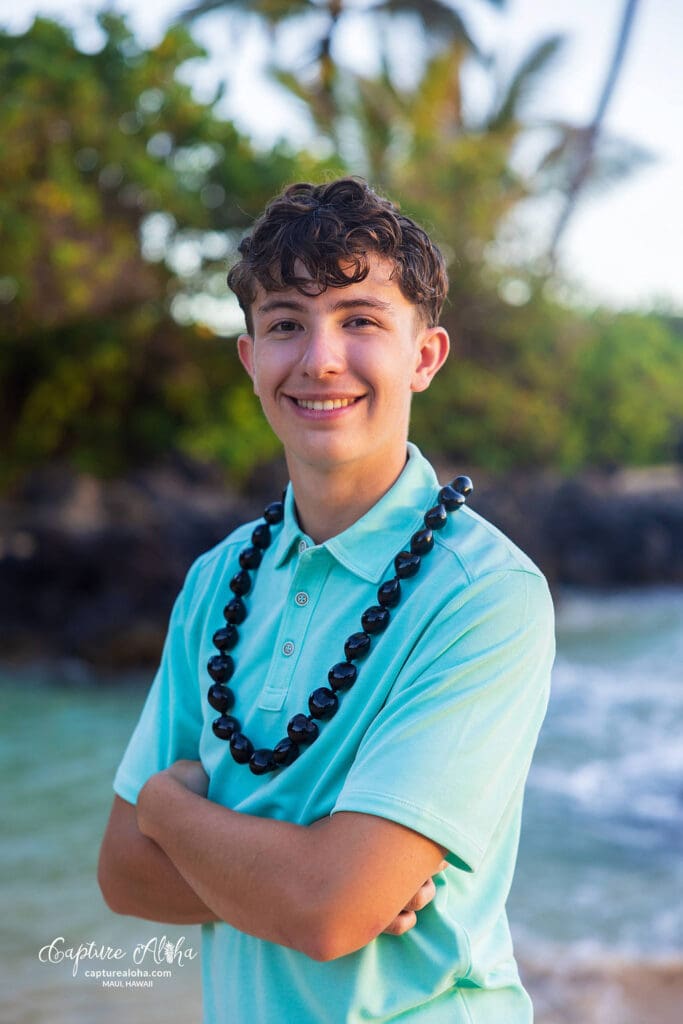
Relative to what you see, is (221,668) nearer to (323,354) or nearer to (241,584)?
(241,584)

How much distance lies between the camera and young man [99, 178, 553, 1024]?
1427mm

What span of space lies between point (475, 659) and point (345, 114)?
20.1 m

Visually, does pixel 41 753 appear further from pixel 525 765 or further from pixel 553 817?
pixel 525 765

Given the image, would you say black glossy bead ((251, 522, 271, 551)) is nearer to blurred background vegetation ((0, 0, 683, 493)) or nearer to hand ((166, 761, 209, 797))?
hand ((166, 761, 209, 797))

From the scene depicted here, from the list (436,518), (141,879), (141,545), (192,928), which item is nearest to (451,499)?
(436,518)

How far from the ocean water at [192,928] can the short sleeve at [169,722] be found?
8.71 feet

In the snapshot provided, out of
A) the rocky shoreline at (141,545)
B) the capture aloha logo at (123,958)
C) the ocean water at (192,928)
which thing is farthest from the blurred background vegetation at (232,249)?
the capture aloha logo at (123,958)

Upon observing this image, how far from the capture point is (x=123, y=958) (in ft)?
15.6

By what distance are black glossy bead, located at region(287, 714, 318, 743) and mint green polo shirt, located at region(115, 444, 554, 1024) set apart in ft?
0.05

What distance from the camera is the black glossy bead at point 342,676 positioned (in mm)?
1560

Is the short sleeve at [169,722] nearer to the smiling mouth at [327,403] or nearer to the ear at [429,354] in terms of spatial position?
the smiling mouth at [327,403]

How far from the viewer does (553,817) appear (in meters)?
6.88

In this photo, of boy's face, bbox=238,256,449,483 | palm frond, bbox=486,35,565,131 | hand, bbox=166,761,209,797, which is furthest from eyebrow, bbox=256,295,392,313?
palm frond, bbox=486,35,565,131

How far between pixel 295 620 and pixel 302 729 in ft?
0.61
